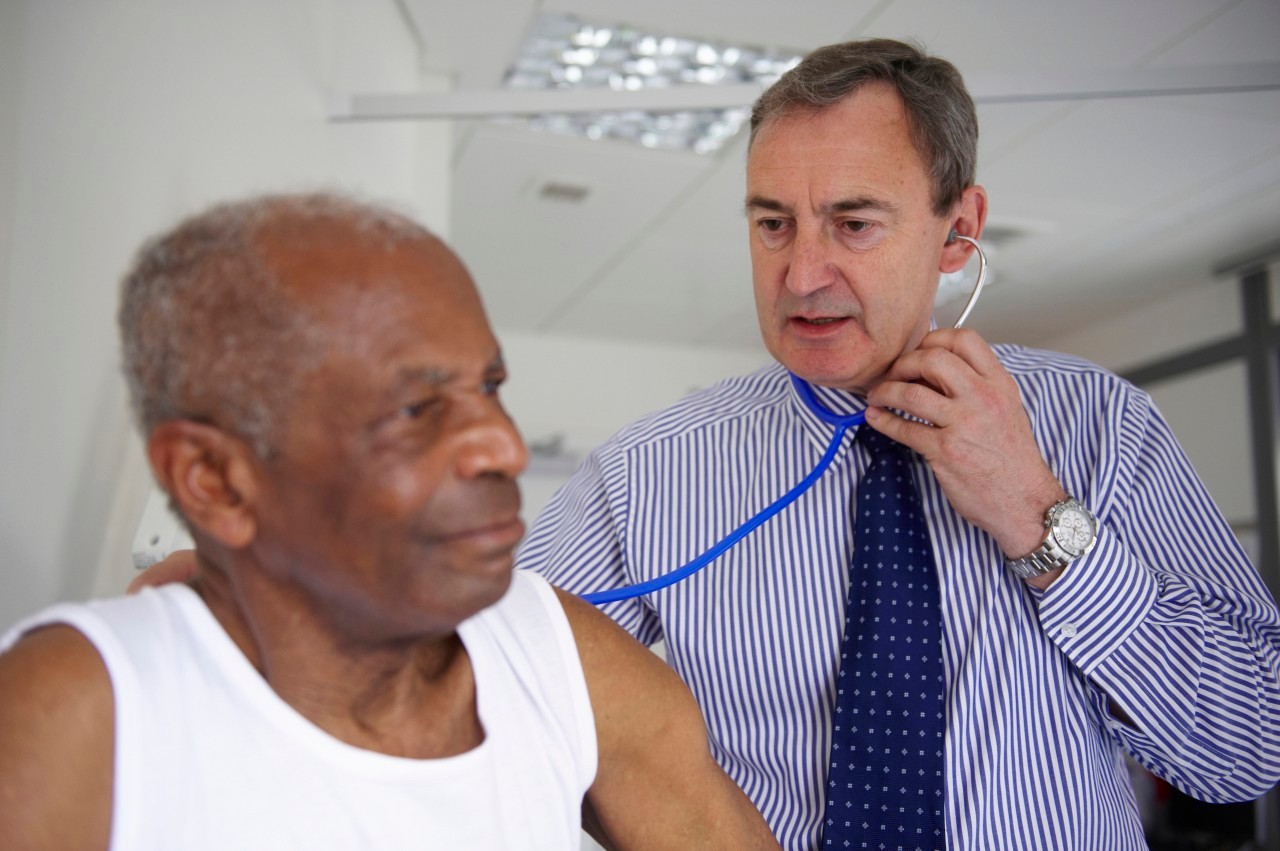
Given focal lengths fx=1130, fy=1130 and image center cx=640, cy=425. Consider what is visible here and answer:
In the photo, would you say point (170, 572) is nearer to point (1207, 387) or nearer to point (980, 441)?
point (980, 441)

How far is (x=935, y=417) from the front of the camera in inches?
49.2

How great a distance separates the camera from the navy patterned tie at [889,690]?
121 centimetres

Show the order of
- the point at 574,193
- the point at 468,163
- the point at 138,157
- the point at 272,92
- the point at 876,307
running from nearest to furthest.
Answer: the point at 876,307, the point at 138,157, the point at 272,92, the point at 468,163, the point at 574,193

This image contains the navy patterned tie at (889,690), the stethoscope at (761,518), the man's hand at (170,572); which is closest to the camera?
the man's hand at (170,572)

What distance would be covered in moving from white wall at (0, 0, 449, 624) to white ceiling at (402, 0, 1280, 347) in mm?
1331

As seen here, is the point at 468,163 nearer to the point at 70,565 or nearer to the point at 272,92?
the point at 272,92

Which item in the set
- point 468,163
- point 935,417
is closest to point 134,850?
point 935,417

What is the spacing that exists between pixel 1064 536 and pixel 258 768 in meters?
0.86

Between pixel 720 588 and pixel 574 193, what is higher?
pixel 574 193

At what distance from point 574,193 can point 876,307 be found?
3.41 m

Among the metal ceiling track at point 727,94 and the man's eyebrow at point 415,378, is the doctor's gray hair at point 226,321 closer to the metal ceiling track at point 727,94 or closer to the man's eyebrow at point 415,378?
the man's eyebrow at point 415,378

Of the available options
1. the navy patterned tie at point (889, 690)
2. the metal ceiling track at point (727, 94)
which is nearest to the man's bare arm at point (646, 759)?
the navy patterned tie at point (889, 690)

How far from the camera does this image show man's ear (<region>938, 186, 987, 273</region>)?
149cm

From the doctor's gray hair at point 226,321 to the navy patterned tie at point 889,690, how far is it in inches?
28.6
